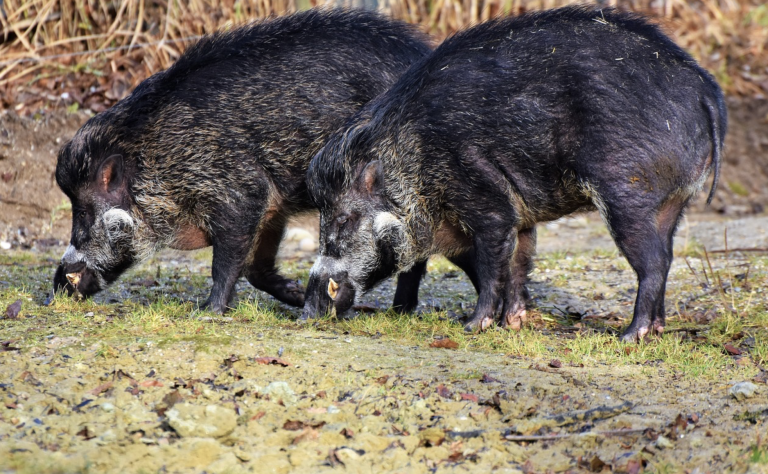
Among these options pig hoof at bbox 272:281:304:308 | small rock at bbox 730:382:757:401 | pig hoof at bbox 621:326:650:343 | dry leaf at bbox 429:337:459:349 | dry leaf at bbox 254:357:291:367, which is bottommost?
pig hoof at bbox 272:281:304:308

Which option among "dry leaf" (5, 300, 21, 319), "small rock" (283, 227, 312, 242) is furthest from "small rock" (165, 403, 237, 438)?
"small rock" (283, 227, 312, 242)

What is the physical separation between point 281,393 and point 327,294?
179cm

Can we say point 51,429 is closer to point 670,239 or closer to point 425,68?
point 425,68

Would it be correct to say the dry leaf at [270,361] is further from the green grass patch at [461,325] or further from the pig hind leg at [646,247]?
the pig hind leg at [646,247]

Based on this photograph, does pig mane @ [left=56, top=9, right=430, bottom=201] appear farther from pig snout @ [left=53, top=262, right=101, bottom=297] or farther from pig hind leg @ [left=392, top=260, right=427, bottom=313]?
pig hind leg @ [left=392, top=260, right=427, bottom=313]

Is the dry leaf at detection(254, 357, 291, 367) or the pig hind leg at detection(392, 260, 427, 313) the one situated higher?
the dry leaf at detection(254, 357, 291, 367)

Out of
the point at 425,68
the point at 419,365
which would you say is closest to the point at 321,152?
the point at 425,68

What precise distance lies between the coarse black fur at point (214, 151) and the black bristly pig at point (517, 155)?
0.38 metres

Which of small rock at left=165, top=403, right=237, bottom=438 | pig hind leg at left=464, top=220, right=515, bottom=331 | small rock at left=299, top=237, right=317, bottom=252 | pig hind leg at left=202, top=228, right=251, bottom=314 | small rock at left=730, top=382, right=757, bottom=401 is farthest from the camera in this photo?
small rock at left=299, top=237, right=317, bottom=252

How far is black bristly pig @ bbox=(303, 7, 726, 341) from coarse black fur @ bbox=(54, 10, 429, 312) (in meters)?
0.38

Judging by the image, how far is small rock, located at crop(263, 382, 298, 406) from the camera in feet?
13.2

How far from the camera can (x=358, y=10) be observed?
6.79 metres

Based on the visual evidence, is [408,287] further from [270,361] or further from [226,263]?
[270,361]

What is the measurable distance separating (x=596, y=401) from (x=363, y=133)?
245 cm
